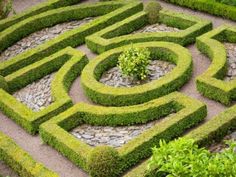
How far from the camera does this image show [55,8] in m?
27.6

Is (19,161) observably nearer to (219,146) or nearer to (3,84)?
(3,84)

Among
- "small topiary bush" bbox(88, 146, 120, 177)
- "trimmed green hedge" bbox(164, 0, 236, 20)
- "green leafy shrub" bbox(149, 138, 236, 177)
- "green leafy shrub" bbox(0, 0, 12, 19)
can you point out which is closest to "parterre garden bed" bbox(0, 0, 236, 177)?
"small topiary bush" bbox(88, 146, 120, 177)

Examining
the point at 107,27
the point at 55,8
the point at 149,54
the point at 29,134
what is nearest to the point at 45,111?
the point at 29,134

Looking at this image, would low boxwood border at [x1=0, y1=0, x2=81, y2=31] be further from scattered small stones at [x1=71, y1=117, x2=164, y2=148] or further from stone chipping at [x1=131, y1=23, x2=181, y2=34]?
scattered small stones at [x1=71, y1=117, x2=164, y2=148]

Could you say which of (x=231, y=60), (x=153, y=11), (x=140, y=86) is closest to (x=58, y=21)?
(x=153, y=11)

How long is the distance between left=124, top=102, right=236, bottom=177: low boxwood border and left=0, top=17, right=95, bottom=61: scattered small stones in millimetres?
11613

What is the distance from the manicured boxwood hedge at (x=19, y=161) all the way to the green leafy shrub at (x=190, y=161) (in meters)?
5.78

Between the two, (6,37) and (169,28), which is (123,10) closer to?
(169,28)

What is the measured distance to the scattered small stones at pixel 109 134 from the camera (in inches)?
656

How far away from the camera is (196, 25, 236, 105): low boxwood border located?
58.1ft

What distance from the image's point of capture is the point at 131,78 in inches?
790

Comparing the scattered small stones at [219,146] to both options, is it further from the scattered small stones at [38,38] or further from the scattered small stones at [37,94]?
the scattered small stones at [38,38]

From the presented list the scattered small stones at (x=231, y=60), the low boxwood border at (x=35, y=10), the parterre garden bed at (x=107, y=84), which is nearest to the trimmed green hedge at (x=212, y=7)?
the parterre garden bed at (x=107, y=84)

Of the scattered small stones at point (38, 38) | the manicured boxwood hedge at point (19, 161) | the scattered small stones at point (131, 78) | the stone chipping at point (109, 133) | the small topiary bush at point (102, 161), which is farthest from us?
the scattered small stones at point (38, 38)
